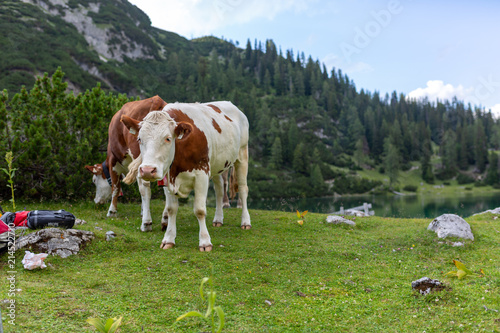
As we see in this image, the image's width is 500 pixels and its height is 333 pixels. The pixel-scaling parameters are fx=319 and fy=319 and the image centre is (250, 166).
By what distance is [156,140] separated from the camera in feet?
18.5

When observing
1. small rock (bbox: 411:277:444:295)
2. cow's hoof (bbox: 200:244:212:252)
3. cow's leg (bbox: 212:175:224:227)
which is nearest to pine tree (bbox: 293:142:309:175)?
cow's leg (bbox: 212:175:224:227)

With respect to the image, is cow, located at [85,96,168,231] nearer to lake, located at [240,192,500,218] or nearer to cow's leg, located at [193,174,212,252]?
cow's leg, located at [193,174,212,252]

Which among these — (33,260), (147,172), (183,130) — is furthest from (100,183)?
(147,172)

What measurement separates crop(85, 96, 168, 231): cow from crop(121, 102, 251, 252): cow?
1315 mm

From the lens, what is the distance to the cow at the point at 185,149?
5.65 m

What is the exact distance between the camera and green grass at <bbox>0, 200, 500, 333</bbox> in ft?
12.5

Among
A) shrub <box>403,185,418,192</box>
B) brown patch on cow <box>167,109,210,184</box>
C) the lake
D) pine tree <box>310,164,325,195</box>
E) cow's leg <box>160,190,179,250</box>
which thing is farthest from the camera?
shrub <box>403,185,418,192</box>

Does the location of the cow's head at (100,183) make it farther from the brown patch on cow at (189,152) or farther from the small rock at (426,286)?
the small rock at (426,286)

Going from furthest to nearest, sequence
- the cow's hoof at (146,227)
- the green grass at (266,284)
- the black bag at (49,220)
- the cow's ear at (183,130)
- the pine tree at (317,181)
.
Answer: the pine tree at (317,181) → the cow's hoof at (146,227) → the black bag at (49,220) → the cow's ear at (183,130) → the green grass at (266,284)

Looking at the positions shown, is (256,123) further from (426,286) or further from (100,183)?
(426,286)

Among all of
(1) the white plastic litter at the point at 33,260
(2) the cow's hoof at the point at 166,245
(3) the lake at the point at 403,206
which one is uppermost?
(1) the white plastic litter at the point at 33,260

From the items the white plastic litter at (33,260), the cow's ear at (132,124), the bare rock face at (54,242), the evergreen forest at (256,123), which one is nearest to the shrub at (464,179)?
the evergreen forest at (256,123)

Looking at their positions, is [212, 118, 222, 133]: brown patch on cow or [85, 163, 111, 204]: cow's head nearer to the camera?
[212, 118, 222, 133]: brown patch on cow

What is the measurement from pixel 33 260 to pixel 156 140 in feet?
8.97
